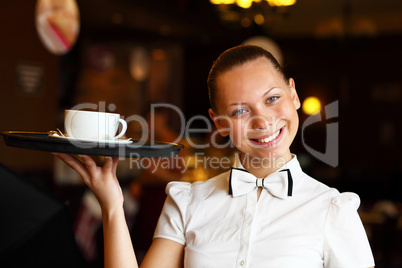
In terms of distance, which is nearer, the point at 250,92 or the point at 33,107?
the point at 250,92

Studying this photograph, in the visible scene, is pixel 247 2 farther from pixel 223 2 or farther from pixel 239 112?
pixel 239 112

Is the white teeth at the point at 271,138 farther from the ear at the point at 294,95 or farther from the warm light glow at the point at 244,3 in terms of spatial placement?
the warm light glow at the point at 244,3

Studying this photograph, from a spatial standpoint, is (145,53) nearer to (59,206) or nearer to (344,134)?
(344,134)

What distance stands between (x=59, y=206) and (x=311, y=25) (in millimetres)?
7763

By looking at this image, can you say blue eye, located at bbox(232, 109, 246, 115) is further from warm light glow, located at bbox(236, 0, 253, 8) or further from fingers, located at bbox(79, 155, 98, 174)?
warm light glow, located at bbox(236, 0, 253, 8)

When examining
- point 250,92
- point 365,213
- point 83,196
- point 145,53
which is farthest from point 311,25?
point 250,92

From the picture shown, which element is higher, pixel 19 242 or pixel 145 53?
Answer: pixel 145 53

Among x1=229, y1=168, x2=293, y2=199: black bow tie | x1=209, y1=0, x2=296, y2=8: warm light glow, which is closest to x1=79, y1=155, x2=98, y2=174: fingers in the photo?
x1=229, y1=168, x2=293, y2=199: black bow tie

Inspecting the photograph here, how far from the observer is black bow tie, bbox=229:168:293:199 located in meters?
1.33

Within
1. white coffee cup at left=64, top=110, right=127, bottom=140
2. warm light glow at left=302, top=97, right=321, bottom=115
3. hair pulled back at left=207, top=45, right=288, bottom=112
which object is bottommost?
white coffee cup at left=64, top=110, right=127, bottom=140

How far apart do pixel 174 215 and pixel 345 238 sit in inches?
18.2

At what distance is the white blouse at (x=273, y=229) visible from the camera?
125 centimetres

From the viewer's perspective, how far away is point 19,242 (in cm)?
130

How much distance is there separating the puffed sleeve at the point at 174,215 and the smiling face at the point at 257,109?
0.74ft
